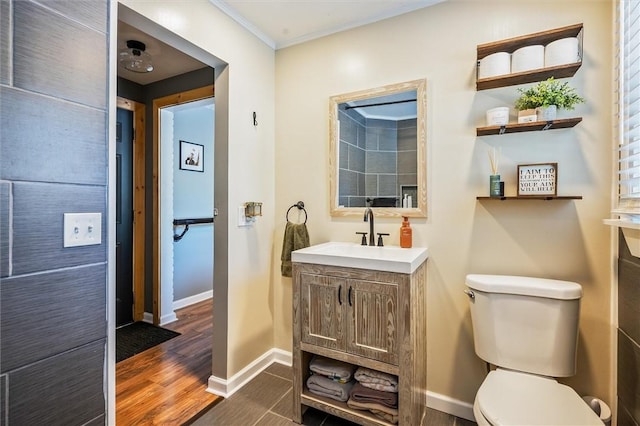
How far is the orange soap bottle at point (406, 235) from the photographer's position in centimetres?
187

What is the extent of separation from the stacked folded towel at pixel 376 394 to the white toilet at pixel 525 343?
433 mm

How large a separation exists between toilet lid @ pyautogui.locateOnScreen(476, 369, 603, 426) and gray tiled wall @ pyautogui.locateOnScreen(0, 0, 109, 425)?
1566 millimetres

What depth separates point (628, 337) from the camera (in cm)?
132

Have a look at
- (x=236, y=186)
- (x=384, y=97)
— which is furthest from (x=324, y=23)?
(x=236, y=186)

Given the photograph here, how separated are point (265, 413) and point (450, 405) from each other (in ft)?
3.64

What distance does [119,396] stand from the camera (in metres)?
1.91

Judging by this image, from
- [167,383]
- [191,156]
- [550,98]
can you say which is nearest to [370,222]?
[550,98]

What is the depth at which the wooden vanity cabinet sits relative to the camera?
4.85 ft

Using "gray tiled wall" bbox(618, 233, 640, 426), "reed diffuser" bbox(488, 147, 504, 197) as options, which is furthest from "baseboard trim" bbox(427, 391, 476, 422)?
"reed diffuser" bbox(488, 147, 504, 197)

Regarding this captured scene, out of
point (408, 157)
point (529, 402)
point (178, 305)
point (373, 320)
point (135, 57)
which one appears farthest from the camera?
point (178, 305)

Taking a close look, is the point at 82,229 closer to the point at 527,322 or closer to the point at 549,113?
the point at 527,322

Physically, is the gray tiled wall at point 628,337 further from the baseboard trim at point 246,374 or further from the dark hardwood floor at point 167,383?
the dark hardwood floor at point 167,383

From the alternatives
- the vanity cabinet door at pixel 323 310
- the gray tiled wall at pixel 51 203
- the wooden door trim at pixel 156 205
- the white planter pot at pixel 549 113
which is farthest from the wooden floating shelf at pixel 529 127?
the wooden door trim at pixel 156 205

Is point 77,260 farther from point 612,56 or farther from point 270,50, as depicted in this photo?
point 612,56
